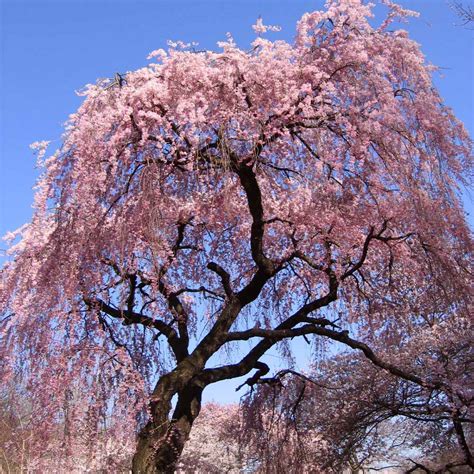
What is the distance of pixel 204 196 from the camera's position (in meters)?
7.96

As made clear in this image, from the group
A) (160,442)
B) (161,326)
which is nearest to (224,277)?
(161,326)

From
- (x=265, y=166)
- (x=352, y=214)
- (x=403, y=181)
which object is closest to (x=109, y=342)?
(x=265, y=166)

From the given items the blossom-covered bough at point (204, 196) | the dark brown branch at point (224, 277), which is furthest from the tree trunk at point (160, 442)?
the dark brown branch at point (224, 277)

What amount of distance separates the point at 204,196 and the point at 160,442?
2.99 meters

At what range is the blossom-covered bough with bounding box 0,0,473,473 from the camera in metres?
6.35

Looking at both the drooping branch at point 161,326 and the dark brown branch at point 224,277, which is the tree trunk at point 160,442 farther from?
the dark brown branch at point 224,277

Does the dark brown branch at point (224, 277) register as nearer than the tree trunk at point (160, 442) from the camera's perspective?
No

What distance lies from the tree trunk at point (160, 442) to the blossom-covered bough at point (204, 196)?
2cm

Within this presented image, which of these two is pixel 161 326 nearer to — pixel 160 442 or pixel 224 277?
pixel 224 277

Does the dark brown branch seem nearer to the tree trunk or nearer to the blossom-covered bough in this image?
the blossom-covered bough

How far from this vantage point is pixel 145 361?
8570mm

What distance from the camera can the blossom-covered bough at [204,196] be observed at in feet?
20.8

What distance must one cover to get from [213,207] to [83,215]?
2190 mm

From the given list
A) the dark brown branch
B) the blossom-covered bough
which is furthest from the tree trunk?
the dark brown branch
